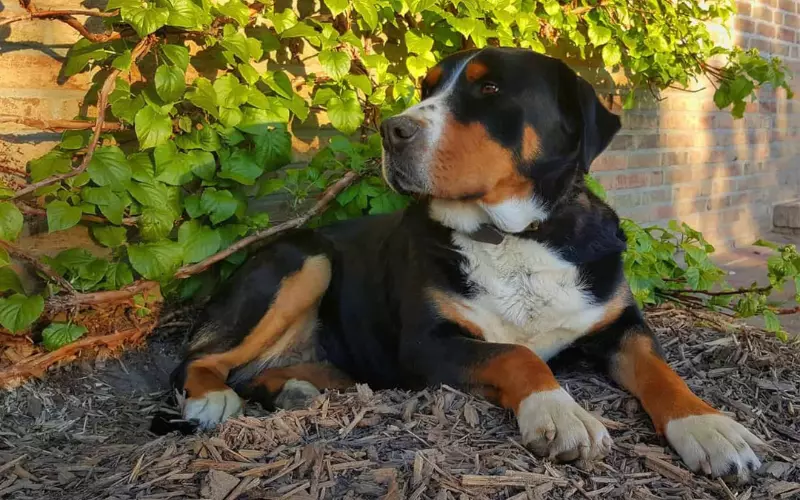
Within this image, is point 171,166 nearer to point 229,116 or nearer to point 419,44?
point 229,116

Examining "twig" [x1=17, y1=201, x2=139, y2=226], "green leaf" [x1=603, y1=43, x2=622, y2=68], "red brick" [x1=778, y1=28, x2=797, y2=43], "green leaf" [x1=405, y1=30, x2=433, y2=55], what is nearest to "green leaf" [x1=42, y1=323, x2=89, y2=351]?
"twig" [x1=17, y1=201, x2=139, y2=226]

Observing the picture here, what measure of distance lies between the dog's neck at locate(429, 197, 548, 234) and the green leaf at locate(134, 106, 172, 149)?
1285 millimetres

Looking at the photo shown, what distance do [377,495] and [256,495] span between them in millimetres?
299

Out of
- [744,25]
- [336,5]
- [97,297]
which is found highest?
[336,5]

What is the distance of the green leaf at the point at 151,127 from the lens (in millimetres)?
3139

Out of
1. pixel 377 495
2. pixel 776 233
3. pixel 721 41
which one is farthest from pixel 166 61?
pixel 776 233

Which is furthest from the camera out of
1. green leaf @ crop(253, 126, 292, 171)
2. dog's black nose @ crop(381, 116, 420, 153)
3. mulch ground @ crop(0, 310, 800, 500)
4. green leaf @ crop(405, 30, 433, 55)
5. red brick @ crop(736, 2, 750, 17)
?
red brick @ crop(736, 2, 750, 17)

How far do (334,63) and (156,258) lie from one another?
1222mm

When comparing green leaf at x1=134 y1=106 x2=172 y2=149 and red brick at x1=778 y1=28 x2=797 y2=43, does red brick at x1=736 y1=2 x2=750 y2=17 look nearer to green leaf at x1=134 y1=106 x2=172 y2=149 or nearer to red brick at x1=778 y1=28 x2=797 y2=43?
red brick at x1=778 y1=28 x2=797 y2=43

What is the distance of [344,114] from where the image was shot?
357 cm

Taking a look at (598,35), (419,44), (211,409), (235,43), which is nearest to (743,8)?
(598,35)

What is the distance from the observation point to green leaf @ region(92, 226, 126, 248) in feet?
10.7

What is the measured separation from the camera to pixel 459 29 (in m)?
3.74

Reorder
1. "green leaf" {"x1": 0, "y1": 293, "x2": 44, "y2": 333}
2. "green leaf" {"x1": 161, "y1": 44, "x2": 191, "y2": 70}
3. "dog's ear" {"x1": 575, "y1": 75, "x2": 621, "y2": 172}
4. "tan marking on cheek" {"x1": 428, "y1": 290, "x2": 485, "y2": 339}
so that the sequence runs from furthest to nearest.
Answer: "green leaf" {"x1": 161, "y1": 44, "x2": 191, "y2": 70}
"green leaf" {"x1": 0, "y1": 293, "x2": 44, "y2": 333}
"dog's ear" {"x1": 575, "y1": 75, "x2": 621, "y2": 172}
"tan marking on cheek" {"x1": 428, "y1": 290, "x2": 485, "y2": 339}
